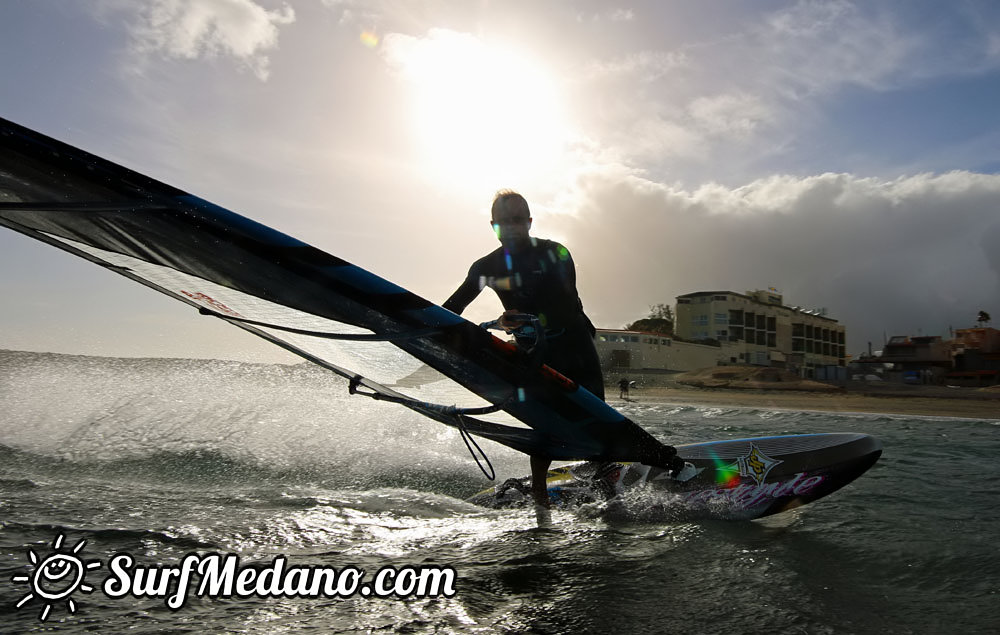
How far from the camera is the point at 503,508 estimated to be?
432 centimetres

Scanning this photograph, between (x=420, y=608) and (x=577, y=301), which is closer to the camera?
(x=420, y=608)

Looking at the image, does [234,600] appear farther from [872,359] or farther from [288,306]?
[872,359]

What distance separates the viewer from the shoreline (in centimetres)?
2605

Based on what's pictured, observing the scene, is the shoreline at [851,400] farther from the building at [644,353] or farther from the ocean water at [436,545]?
the ocean water at [436,545]

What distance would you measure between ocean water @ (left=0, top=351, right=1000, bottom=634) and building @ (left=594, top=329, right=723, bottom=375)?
154ft

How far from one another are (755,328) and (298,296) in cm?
6860

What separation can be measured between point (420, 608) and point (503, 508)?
6.93 ft

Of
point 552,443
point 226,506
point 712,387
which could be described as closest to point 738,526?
point 552,443

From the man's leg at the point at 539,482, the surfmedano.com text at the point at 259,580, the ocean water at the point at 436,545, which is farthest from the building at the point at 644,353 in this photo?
the surfmedano.com text at the point at 259,580

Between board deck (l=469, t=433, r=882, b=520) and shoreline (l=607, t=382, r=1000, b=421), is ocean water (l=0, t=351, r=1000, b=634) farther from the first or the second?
shoreline (l=607, t=382, r=1000, b=421)
